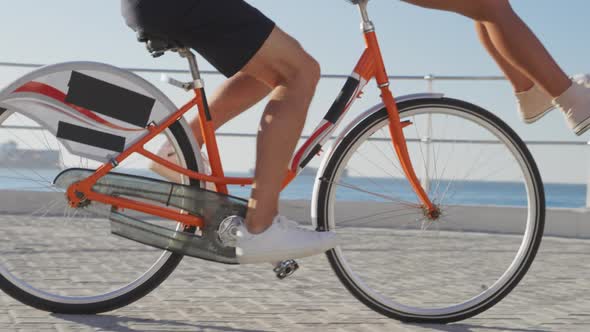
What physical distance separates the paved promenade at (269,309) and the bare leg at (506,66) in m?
0.85

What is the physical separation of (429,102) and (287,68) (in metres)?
0.57

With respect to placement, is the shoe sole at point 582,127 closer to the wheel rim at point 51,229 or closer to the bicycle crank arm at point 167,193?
the bicycle crank arm at point 167,193

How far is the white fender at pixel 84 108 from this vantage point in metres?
3.14

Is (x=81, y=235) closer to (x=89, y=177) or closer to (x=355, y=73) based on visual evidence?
(x=89, y=177)

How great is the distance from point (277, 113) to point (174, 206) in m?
0.50

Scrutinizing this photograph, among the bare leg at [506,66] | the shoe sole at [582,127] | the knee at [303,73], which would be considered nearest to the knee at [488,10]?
the bare leg at [506,66]

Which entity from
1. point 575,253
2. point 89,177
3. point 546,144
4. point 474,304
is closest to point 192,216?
point 89,177

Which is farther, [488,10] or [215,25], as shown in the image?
[488,10]

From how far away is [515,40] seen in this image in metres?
3.16

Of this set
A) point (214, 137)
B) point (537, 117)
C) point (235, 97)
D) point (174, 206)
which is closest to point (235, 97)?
point (235, 97)

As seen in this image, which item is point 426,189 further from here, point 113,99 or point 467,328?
point 113,99

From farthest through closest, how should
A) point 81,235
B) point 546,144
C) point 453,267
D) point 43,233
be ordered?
point 546,144
point 453,267
point 43,233
point 81,235

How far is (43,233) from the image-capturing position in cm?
392

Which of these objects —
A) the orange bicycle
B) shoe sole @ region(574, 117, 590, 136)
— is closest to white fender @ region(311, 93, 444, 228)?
the orange bicycle
